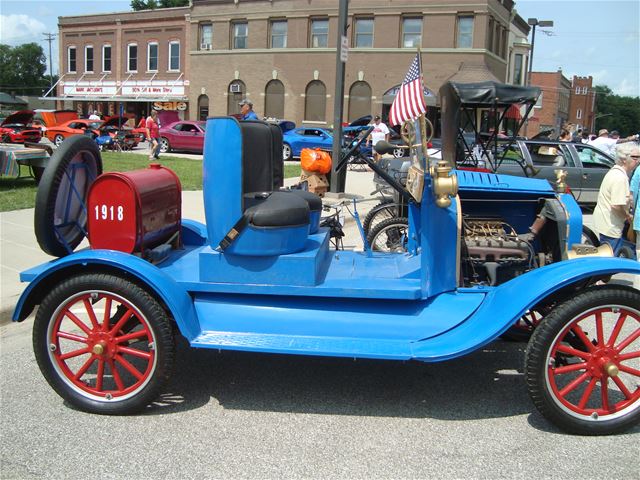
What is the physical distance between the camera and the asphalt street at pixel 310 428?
283cm

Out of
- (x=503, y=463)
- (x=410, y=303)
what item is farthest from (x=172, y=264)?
(x=503, y=463)

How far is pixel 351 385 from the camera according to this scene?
3783mm

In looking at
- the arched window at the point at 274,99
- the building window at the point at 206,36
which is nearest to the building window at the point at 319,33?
the arched window at the point at 274,99

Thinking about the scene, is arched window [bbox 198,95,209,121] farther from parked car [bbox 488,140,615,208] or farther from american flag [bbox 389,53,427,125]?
american flag [bbox 389,53,427,125]

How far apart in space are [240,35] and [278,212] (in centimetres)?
3578

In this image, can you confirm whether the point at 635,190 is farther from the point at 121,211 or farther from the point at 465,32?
the point at 465,32

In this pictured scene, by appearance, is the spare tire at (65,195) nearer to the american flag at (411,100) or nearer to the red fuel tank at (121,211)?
the red fuel tank at (121,211)

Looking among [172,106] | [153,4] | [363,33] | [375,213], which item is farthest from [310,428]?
[153,4]

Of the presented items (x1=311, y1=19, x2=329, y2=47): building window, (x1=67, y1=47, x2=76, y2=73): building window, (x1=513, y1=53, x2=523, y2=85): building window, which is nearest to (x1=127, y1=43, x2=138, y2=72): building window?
(x1=67, y1=47, x2=76, y2=73): building window

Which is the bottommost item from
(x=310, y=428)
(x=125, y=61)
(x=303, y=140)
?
(x=310, y=428)

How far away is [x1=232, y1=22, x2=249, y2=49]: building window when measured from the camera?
36.2m

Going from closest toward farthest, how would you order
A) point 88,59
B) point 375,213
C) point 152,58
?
1. point 375,213
2. point 152,58
3. point 88,59

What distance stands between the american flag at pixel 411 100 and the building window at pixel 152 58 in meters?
40.6

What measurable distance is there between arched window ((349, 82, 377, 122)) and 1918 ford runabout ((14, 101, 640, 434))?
30151 mm
